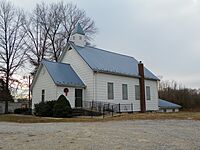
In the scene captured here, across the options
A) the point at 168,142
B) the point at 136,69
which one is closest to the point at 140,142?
the point at 168,142

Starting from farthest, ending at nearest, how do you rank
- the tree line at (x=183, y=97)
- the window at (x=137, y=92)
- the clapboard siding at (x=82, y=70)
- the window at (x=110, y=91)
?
1. the tree line at (x=183, y=97)
2. the window at (x=137, y=92)
3. the window at (x=110, y=91)
4. the clapboard siding at (x=82, y=70)

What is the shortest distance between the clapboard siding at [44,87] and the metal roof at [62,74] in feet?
1.88

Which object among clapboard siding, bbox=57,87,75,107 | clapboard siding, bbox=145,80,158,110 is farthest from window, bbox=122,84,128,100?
clapboard siding, bbox=57,87,75,107

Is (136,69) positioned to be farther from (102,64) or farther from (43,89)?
(43,89)

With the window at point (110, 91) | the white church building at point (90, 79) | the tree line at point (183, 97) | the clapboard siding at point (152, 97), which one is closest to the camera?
Result: the white church building at point (90, 79)

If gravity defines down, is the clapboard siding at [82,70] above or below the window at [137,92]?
above

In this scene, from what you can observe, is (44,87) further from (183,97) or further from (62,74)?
(183,97)

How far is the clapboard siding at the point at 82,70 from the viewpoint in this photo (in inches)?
1121

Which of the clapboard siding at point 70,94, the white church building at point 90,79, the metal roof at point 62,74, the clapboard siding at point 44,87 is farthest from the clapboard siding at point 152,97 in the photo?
the clapboard siding at point 44,87

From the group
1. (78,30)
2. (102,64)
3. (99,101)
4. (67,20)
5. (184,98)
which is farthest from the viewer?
(184,98)

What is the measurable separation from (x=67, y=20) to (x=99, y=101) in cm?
2152

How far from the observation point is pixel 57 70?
95.1 ft

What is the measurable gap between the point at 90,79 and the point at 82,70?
1.74 metres

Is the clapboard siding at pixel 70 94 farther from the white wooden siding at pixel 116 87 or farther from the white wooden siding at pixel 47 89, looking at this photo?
the white wooden siding at pixel 116 87
